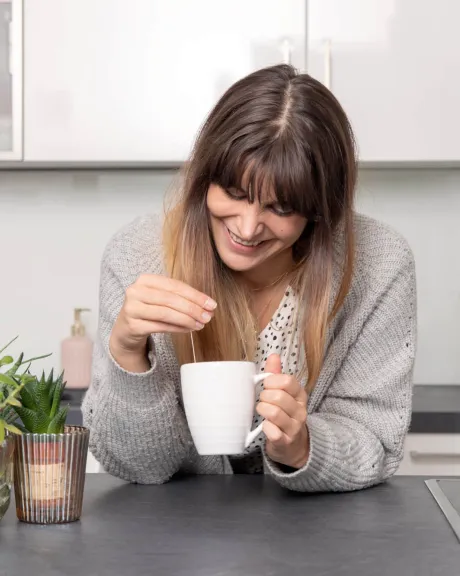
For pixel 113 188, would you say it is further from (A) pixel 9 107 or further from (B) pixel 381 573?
(B) pixel 381 573

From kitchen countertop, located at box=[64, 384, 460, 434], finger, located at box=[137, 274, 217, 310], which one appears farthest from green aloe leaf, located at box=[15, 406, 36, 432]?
kitchen countertop, located at box=[64, 384, 460, 434]

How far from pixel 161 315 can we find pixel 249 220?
0.20 metres

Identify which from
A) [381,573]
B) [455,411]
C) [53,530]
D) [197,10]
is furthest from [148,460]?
[197,10]

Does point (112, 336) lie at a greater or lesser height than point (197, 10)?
lesser

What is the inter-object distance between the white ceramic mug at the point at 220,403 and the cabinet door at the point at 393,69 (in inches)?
57.3

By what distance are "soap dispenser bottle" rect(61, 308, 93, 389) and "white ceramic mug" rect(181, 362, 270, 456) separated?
5.05ft

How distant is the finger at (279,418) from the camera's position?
1077mm

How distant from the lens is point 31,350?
2721 millimetres

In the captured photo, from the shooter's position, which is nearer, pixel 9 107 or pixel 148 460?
pixel 148 460

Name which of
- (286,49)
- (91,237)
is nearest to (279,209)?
(286,49)

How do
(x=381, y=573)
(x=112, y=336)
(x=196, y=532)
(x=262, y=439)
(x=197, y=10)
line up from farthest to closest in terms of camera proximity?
(x=197, y=10) → (x=262, y=439) → (x=112, y=336) → (x=196, y=532) → (x=381, y=573)

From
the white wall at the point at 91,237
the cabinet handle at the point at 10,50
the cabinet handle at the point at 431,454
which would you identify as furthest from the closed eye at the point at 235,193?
the white wall at the point at 91,237

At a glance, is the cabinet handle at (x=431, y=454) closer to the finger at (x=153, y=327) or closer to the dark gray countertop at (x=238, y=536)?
the dark gray countertop at (x=238, y=536)

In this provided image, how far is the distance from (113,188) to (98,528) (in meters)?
1.83
